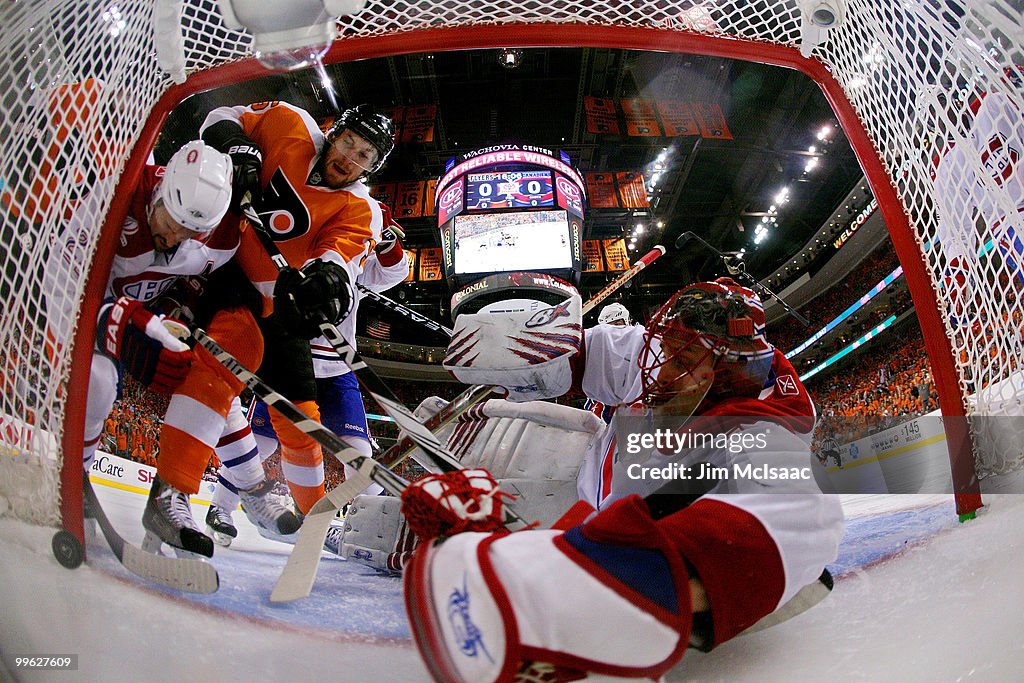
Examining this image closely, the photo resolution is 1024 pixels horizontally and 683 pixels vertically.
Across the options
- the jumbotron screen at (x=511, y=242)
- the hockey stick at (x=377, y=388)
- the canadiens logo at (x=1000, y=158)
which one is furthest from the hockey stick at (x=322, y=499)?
the canadiens logo at (x=1000, y=158)

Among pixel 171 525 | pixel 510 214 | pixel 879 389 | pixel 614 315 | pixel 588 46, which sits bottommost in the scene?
pixel 171 525

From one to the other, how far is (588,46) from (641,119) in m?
0.14

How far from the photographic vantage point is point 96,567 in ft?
2.33

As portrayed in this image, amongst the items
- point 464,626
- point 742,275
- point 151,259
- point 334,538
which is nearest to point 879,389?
point 742,275

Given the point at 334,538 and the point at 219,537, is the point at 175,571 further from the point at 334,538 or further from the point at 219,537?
the point at 334,538

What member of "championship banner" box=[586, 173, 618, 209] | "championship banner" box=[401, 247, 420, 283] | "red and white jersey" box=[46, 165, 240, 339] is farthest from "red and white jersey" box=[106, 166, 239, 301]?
"championship banner" box=[586, 173, 618, 209]

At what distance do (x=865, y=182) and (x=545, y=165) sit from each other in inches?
16.9

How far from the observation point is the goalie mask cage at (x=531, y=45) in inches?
29.6

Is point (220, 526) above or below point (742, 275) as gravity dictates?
below

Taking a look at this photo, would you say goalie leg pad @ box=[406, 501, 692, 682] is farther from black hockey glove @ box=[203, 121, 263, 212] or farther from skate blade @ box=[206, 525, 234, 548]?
black hockey glove @ box=[203, 121, 263, 212]

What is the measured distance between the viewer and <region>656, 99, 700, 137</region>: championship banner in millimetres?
804

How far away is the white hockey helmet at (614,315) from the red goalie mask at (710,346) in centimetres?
5

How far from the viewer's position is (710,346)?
2.30ft

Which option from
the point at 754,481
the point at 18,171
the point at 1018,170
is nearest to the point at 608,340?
the point at 754,481
